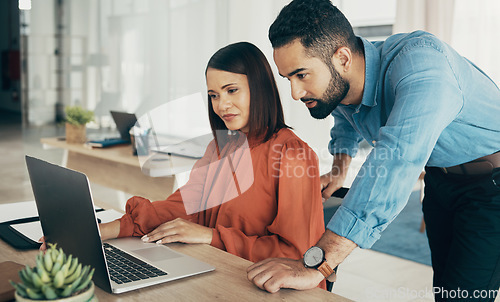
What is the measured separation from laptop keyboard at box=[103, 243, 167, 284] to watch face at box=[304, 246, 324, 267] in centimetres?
29

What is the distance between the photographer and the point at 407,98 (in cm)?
103

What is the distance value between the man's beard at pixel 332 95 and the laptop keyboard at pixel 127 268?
581 mm

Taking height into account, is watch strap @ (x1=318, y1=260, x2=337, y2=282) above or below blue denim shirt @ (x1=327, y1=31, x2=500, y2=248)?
below

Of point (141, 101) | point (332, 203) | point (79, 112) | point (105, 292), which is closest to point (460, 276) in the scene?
point (332, 203)

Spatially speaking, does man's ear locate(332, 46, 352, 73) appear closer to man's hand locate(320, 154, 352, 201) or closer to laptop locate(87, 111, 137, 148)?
man's hand locate(320, 154, 352, 201)

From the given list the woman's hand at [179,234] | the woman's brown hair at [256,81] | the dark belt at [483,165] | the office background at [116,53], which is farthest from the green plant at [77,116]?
the dark belt at [483,165]

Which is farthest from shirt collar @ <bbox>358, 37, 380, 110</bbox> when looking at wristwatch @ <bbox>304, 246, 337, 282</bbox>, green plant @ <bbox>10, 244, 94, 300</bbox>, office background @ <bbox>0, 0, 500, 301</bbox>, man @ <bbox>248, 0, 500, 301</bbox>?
office background @ <bbox>0, 0, 500, 301</bbox>

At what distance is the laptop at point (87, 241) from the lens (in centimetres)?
87

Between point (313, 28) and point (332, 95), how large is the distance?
187 mm

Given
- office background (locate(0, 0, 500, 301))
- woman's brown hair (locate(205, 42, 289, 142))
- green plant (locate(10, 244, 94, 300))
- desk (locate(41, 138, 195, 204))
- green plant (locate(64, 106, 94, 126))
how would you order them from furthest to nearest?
office background (locate(0, 0, 500, 301))
green plant (locate(64, 106, 94, 126))
desk (locate(41, 138, 195, 204))
woman's brown hair (locate(205, 42, 289, 142))
green plant (locate(10, 244, 94, 300))

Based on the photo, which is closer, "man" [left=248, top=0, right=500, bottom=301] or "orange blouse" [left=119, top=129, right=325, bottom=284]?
"man" [left=248, top=0, right=500, bottom=301]

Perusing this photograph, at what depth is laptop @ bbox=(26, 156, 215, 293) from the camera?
87cm

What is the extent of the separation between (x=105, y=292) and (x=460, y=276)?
3.55ft

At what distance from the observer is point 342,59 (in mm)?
1326
